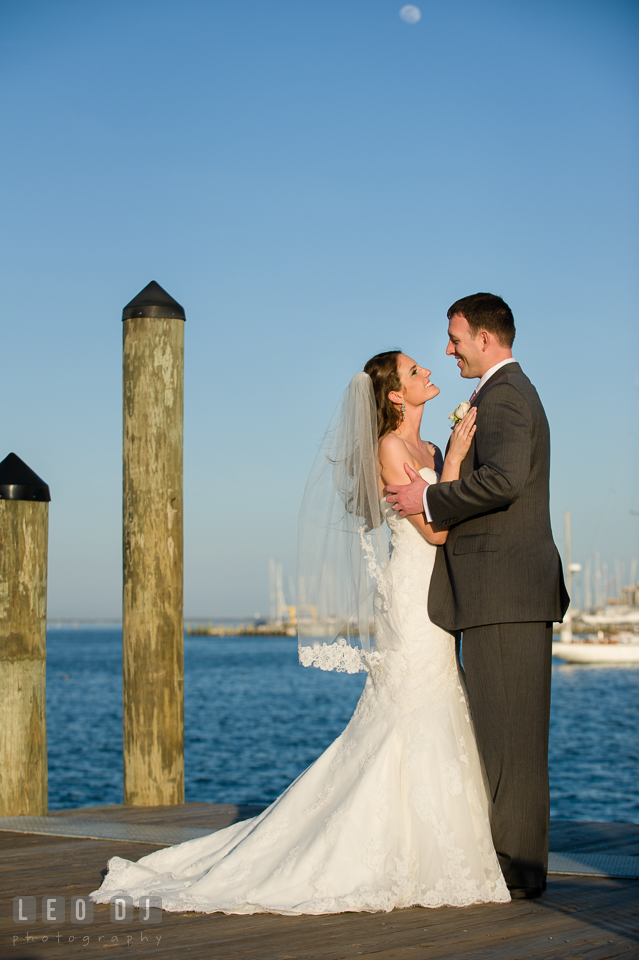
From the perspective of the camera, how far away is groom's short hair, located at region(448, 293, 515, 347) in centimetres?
372

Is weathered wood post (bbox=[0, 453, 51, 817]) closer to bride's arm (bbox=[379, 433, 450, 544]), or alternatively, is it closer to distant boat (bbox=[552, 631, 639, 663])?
bride's arm (bbox=[379, 433, 450, 544])

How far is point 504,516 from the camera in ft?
11.9

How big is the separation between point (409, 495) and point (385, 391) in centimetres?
57

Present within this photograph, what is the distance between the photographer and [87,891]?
3684 millimetres

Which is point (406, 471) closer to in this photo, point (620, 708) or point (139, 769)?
point (139, 769)

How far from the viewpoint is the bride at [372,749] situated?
3.42m

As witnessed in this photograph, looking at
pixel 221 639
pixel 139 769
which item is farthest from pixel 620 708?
pixel 221 639

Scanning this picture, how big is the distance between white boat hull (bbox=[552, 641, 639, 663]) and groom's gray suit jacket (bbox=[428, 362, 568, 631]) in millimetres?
61899

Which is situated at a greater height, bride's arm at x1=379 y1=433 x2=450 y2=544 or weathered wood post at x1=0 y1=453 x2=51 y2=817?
bride's arm at x1=379 y1=433 x2=450 y2=544

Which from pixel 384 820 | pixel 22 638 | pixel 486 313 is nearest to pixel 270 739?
pixel 22 638

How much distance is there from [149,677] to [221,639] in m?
192

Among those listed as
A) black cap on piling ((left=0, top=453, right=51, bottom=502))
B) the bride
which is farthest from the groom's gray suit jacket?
black cap on piling ((left=0, top=453, right=51, bottom=502))

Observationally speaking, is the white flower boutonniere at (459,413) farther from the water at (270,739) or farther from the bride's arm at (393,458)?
the water at (270,739)

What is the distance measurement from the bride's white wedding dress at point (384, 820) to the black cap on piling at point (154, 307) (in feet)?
8.02
